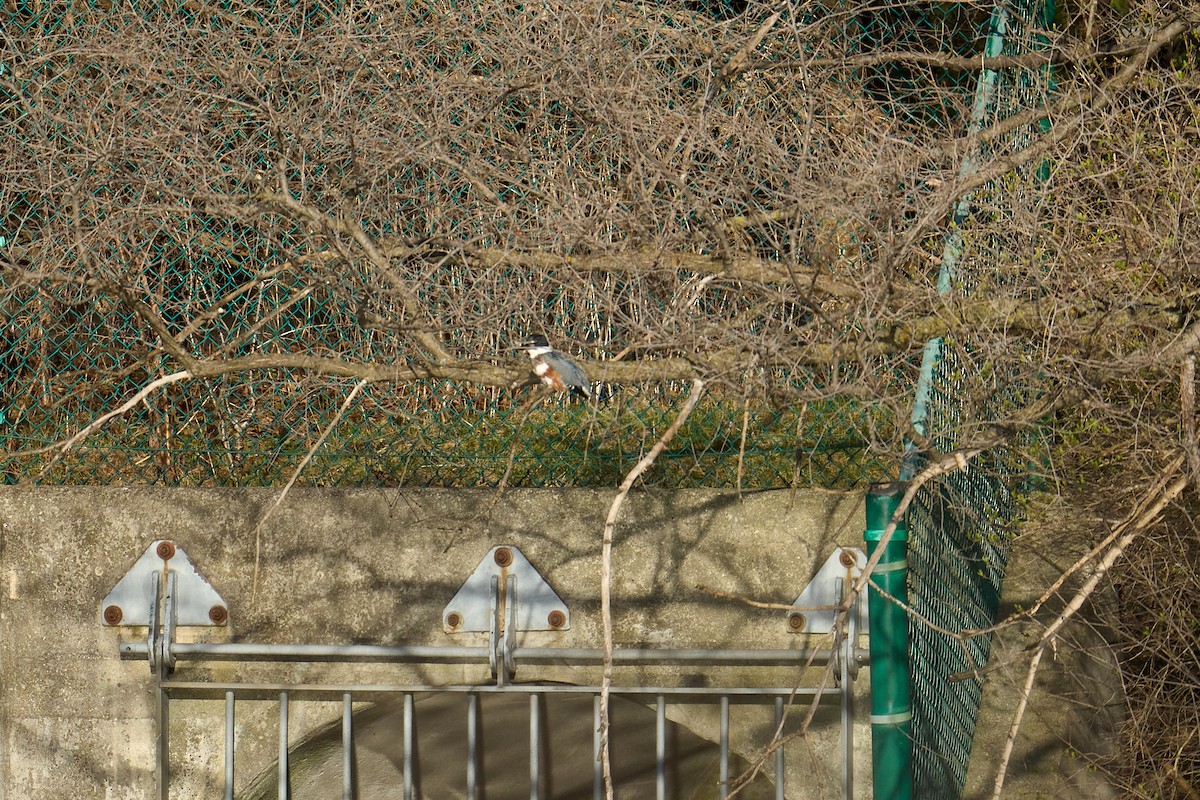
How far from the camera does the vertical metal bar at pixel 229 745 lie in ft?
14.1

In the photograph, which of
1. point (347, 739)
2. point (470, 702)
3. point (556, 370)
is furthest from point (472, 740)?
point (556, 370)

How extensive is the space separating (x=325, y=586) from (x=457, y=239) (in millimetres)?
1226

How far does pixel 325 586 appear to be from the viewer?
4375mm

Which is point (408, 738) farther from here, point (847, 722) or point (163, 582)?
point (847, 722)

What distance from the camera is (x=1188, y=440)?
3.16 metres

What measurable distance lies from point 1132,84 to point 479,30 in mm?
2087

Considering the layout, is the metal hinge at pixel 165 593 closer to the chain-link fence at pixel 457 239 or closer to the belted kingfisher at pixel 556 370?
the chain-link fence at pixel 457 239

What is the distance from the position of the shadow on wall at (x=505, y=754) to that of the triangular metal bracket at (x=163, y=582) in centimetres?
62

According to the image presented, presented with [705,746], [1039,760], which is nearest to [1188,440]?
[1039,760]

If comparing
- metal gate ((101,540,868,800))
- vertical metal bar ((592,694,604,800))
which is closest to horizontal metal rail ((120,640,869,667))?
metal gate ((101,540,868,800))

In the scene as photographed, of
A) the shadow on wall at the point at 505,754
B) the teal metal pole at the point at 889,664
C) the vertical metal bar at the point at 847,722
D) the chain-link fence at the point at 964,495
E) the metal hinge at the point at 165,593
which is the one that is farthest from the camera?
the shadow on wall at the point at 505,754

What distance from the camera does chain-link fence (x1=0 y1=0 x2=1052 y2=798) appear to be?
3.60 meters

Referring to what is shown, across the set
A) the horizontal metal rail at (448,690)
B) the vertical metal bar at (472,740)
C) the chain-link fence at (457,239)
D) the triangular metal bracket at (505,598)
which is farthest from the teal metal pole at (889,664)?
the vertical metal bar at (472,740)

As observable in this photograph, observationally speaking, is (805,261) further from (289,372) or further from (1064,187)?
(289,372)
